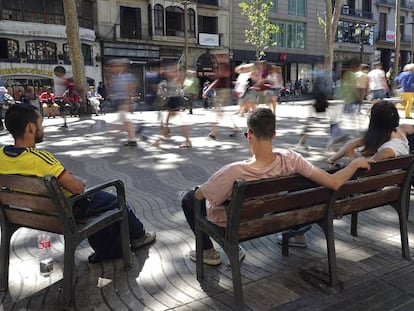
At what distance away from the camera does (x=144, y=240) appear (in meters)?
3.66

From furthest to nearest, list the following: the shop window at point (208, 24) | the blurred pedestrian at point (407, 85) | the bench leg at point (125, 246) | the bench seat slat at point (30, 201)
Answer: the shop window at point (208, 24)
the blurred pedestrian at point (407, 85)
the bench leg at point (125, 246)
the bench seat slat at point (30, 201)

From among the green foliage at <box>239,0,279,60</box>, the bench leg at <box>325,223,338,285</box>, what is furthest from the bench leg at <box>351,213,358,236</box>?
the green foliage at <box>239,0,279,60</box>

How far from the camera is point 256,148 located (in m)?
2.69

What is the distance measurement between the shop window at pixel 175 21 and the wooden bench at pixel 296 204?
1221 inches

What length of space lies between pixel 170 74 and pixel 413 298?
7.50 meters

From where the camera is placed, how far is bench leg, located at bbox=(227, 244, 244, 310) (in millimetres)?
2557

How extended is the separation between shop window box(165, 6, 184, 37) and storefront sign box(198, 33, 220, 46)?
5.21 feet

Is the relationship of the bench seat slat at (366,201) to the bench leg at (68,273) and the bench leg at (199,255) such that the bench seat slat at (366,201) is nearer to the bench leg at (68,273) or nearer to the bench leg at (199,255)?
the bench leg at (199,255)

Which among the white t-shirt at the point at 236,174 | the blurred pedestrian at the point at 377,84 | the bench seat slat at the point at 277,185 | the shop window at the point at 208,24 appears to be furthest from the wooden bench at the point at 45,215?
the shop window at the point at 208,24

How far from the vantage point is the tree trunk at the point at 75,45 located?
16792 millimetres

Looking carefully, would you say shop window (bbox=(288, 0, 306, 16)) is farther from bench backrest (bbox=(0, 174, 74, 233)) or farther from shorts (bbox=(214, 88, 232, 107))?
bench backrest (bbox=(0, 174, 74, 233))

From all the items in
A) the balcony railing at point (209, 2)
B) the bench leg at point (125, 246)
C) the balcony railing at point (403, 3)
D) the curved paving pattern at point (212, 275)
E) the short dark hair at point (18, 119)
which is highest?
the balcony railing at point (403, 3)

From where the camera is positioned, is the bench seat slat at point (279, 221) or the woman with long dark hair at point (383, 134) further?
the woman with long dark hair at point (383, 134)

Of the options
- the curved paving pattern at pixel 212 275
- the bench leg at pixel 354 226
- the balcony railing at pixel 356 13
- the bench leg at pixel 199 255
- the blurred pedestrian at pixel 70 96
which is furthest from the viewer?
the balcony railing at pixel 356 13
